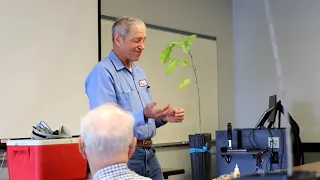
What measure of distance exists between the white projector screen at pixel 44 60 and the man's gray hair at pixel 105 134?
6.14 ft

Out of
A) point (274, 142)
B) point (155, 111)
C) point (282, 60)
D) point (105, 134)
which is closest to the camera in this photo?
point (105, 134)

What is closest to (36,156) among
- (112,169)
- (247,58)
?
(112,169)

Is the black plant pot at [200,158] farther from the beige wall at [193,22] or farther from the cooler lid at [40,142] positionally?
the cooler lid at [40,142]

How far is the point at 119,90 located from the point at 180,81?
8.65ft

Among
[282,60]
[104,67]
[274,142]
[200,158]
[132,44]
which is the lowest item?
[200,158]

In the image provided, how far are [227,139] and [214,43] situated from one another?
1.34 meters

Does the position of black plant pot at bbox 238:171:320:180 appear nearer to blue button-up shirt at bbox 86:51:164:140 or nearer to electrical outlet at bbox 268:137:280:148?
blue button-up shirt at bbox 86:51:164:140

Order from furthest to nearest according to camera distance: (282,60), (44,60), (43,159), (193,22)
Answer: (282,60)
(193,22)
(44,60)
(43,159)

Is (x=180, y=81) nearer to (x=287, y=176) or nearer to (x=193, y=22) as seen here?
(x=193, y=22)

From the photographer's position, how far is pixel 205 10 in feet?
17.0

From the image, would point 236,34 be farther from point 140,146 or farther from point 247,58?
point 140,146

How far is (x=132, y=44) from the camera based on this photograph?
7.13ft

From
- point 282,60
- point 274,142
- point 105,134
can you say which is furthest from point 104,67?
point 282,60

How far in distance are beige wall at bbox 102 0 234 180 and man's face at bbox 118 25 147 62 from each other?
72.9 inches
